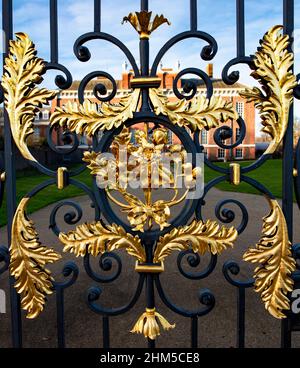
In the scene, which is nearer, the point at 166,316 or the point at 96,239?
the point at 96,239

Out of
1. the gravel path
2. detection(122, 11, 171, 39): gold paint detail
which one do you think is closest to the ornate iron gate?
detection(122, 11, 171, 39): gold paint detail

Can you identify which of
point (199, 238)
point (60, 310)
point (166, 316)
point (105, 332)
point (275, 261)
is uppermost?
point (199, 238)

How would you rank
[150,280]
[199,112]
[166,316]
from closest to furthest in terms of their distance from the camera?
[199,112], [150,280], [166,316]

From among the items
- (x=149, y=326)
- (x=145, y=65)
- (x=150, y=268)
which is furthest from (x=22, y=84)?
(x=149, y=326)

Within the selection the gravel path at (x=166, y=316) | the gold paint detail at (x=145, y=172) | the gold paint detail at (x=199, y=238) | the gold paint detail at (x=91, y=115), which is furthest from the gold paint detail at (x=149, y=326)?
the gravel path at (x=166, y=316)

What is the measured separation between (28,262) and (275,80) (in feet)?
4.97

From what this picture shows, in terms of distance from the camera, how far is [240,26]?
5.27 feet

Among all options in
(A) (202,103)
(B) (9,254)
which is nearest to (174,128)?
(A) (202,103)

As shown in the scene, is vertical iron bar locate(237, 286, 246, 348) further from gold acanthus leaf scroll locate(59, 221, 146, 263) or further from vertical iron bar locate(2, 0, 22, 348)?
vertical iron bar locate(2, 0, 22, 348)

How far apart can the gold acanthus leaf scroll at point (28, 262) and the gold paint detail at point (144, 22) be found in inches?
39.9

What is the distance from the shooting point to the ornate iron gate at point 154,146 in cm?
155

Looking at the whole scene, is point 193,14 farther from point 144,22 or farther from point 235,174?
point 235,174
